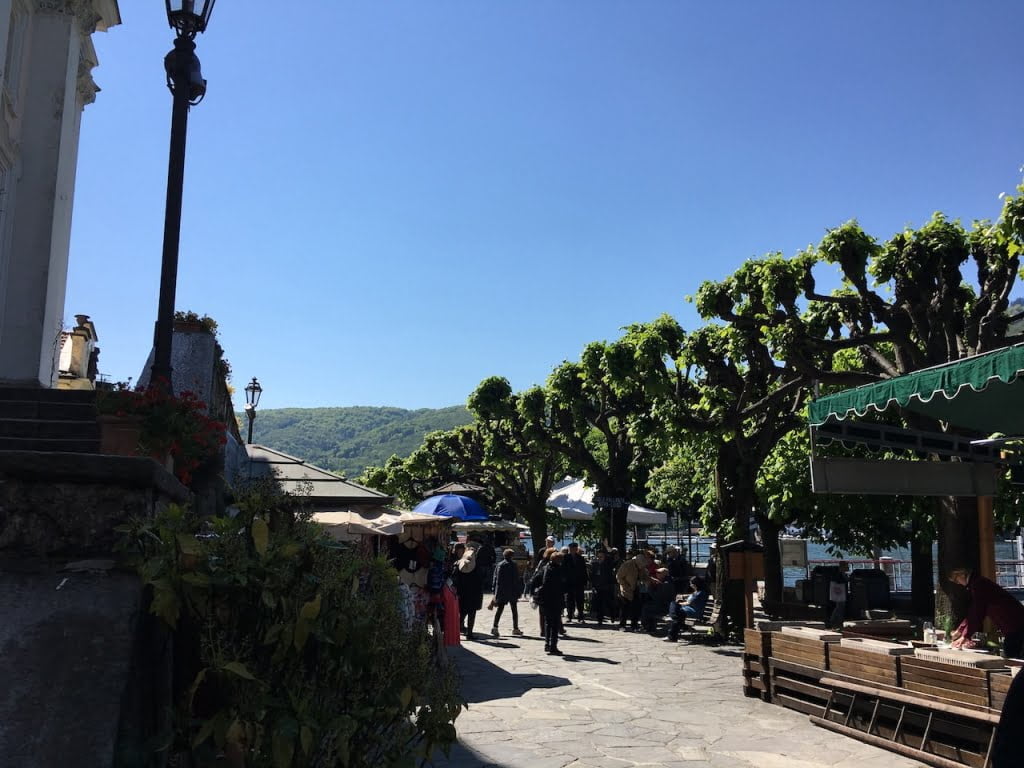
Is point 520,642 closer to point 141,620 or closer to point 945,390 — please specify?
point 945,390

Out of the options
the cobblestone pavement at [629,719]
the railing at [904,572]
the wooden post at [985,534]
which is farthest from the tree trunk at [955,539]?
the railing at [904,572]

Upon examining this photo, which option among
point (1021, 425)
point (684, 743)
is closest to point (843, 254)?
point (1021, 425)

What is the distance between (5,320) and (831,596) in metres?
15.7

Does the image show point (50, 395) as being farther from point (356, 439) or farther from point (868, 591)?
point (356, 439)

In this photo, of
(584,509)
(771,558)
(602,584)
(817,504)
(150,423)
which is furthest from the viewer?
(584,509)

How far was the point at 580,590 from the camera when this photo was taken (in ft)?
63.5

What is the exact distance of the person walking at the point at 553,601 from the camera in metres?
14.2

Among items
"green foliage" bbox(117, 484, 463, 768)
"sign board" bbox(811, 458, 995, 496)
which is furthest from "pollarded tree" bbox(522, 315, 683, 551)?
"green foliage" bbox(117, 484, 463, 768)

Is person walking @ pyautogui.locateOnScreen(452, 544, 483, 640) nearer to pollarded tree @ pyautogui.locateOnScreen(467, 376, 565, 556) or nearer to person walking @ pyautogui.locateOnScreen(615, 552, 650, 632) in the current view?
person walking @ pyautogui.locateOnScreen(615, 552, 650, 632)

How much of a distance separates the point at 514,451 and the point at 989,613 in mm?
24220

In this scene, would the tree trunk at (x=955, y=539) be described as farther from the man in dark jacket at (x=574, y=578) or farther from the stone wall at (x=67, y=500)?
the stone wall at (x=67, y=500)

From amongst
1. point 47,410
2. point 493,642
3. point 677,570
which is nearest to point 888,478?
point 493,642

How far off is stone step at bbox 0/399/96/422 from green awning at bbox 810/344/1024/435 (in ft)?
26.5

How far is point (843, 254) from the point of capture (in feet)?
41.7
